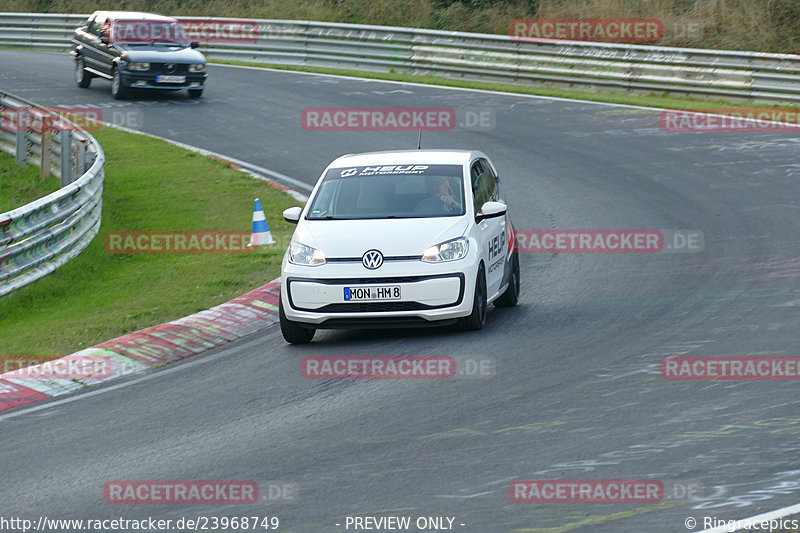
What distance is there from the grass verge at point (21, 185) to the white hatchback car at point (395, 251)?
8829mm

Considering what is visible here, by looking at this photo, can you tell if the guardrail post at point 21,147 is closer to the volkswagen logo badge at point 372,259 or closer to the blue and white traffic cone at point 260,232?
the blue and white traffic cone at point 260,232

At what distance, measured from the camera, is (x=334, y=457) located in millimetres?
7785

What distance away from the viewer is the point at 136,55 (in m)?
27.9

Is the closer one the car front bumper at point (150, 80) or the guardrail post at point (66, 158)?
the guardrail post at point (66, 158)

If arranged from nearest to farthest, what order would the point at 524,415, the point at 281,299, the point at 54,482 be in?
the point at 54,482 → the point at 524,415 → the point at 281,299

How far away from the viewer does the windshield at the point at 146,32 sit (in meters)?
28.9

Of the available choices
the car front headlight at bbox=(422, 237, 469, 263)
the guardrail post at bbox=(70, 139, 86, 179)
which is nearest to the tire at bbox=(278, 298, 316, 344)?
the car front headlight at bbox=(422, 237, 469, 263)

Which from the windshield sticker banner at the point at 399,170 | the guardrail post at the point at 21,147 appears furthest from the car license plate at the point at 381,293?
the guardrail post at the point at 21,147

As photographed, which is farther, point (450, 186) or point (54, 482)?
point (450, 186)

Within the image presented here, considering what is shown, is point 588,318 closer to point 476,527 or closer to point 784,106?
point 476,527

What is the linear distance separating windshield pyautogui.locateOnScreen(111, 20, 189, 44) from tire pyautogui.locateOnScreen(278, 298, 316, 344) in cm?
1932

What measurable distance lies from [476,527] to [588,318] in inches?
207

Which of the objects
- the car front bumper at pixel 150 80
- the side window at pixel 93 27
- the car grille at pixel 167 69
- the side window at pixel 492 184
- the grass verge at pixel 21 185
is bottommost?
the grass verge at pixel 21 185

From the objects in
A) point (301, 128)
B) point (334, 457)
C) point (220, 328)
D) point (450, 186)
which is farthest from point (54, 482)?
point (301, 128)
